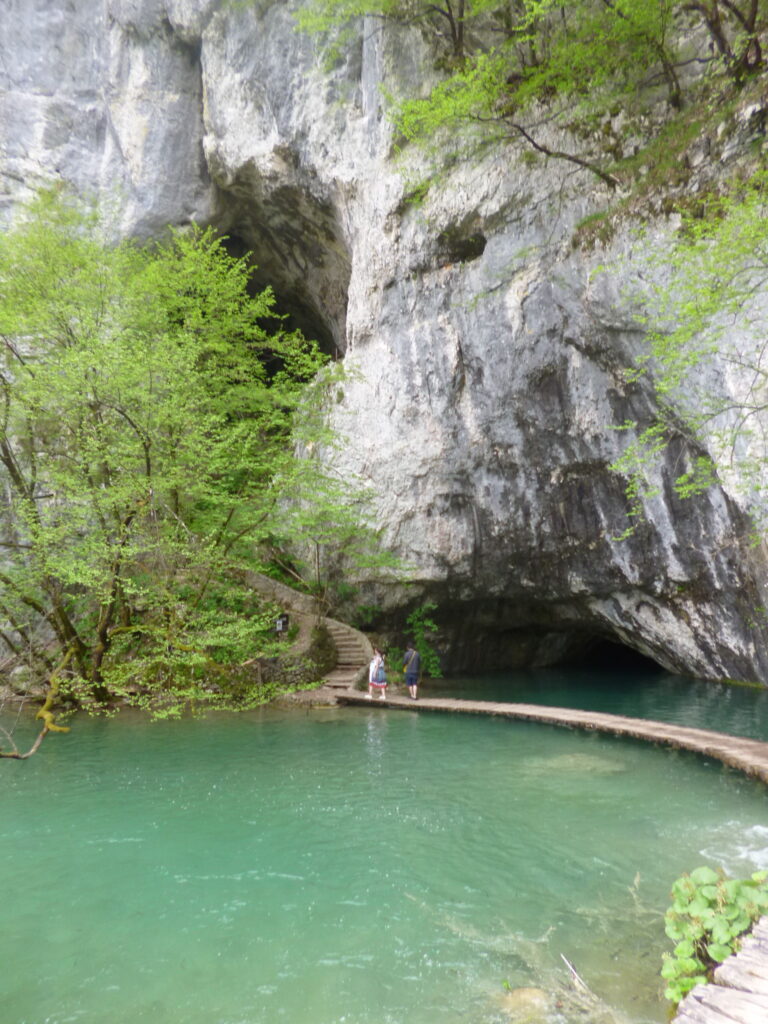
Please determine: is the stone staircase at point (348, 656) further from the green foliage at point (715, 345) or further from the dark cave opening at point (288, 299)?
the dark cave opening at point (288, 299)

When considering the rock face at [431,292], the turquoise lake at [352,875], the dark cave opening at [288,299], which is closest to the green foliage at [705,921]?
the turquoise lake at [352,875]

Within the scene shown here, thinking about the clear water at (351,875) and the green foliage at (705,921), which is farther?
the clear water at (351,875)

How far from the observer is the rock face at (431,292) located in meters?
13.9

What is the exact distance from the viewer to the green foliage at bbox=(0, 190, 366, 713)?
39.4 feet

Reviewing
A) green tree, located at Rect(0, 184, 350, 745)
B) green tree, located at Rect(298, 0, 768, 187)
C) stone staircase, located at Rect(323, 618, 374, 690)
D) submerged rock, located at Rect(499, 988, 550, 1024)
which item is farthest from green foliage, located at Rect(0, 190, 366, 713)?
submerged rock, located at Rect(499, 988, 550, 1024)

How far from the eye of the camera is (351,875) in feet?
20.6

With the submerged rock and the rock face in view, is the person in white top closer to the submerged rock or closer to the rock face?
the rock face

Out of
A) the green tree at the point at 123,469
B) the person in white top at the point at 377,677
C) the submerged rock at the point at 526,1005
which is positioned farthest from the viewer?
the person in white top at the point at 377,677

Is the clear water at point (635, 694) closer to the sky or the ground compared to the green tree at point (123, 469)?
closer to the ground

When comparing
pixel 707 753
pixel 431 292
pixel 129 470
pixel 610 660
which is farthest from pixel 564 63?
pixel 610 660

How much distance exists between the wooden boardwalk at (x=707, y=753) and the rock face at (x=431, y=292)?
148 inches

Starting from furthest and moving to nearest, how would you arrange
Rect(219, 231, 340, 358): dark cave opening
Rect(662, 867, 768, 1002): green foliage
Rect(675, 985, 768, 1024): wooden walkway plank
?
Rect(219, 231, 340, 358): dark cave opening → Rect(662, 867, 768, 1002): green foliage → Rect(675, 985, 768, 1024): wooden walkway plank

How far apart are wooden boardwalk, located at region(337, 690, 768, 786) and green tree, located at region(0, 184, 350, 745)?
3574 mm

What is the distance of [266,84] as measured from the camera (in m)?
19.5
